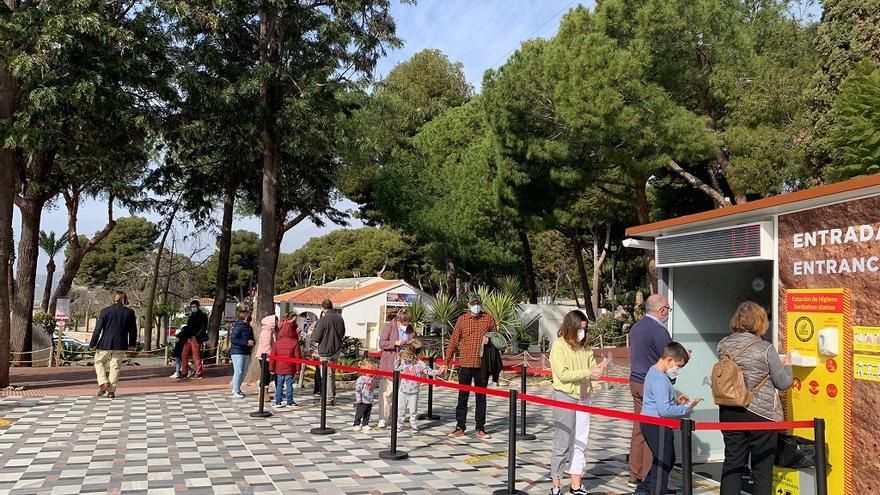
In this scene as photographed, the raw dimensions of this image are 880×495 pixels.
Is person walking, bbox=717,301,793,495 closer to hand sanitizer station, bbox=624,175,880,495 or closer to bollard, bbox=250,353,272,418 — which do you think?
hand sanitizer station, bbox=624,175,880,495

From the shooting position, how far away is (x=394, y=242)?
53094mm

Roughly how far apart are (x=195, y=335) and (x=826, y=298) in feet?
42.5

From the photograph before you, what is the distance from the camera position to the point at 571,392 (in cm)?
625

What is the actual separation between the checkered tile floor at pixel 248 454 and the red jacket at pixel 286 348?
686 millimetres

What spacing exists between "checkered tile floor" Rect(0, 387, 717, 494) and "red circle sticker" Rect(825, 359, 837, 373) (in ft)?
7.08

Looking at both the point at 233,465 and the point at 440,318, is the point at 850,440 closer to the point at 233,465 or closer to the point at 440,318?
the point at 233,465

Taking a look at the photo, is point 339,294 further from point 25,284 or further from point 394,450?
point 394,450

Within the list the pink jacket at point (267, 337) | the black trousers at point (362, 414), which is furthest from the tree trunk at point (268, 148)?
the black trousers at point (362, 414)

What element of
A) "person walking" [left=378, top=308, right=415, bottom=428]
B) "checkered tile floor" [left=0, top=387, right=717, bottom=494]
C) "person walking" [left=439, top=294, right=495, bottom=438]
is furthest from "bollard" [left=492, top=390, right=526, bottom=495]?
"person walking" [left=378, top=308, right=415, bottom=428]

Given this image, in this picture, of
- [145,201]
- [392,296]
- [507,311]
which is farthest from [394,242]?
[507,311]

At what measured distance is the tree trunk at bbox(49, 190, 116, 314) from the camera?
24266mm

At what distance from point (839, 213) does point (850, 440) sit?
172 cm

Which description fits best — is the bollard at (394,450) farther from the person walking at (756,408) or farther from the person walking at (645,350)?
the person walking at (756,408)

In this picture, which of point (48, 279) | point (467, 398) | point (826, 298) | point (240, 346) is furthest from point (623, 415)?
point (48, 279)
